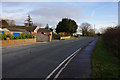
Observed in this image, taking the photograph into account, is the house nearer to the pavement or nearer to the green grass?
the pavement

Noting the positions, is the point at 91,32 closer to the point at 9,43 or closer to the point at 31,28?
the point at 31,28

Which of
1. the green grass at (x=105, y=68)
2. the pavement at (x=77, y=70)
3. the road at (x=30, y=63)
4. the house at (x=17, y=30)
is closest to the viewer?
the green grass at (x=105, y=68)

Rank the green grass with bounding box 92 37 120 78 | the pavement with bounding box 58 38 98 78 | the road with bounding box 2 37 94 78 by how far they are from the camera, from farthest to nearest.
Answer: the road with bounding box 2 37 94 78 < the pavement with bounding box 58 38 98 78 < the green grass with bounding box 92 37 120 78

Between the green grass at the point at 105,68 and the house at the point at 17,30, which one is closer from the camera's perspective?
the green grass at the point at 105,68

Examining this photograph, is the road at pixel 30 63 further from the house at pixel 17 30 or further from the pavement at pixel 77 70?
the house at pixel 17 30

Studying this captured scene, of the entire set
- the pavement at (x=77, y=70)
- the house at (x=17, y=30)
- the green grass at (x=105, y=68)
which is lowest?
the pavement at (x=77, y=70)

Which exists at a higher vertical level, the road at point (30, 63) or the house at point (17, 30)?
the house at point (17, 30)

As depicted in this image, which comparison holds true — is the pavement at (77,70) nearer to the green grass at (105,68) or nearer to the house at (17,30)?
the green grass at (105,68)

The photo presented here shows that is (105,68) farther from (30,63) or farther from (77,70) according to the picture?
(30,63)

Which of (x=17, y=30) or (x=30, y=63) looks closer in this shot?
(x=30, y=63)

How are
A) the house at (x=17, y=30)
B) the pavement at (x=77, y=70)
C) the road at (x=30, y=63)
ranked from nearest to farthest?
1. the pavement at (x=77, y=70)
2. the road at (x=30, y=63)
3. the house at (x=17, y=30)

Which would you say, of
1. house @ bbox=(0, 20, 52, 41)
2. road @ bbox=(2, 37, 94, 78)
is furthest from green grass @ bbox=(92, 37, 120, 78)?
house @ bbox=(0, 20, 52, 41)

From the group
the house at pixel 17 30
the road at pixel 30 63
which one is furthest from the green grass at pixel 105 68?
the house at pixel 17 30

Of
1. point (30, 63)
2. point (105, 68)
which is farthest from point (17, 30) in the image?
point (105, 68)
